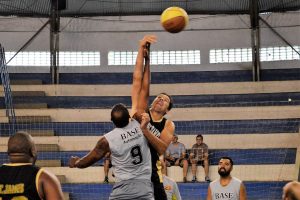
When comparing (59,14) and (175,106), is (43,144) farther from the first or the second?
(59,14)

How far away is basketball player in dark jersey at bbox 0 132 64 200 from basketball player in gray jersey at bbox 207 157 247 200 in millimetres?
5614

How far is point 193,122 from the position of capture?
18.2 metres

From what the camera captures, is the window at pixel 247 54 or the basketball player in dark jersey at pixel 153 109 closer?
the basketball player in dark jersey at pixel 153 109

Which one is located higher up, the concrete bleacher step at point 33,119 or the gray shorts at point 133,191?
the concrete bleacher step at point 33,119

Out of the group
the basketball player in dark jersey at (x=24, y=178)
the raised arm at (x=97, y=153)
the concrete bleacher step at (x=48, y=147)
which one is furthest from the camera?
the concrete bleacher step at (x=48, y=147)

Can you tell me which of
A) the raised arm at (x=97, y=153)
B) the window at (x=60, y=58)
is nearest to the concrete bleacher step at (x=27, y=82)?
the window at (x=60, y=58)

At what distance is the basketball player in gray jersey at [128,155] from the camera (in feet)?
18.2

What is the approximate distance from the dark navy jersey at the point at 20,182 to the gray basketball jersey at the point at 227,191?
563 cm

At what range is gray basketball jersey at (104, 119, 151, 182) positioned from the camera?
5.59 meters

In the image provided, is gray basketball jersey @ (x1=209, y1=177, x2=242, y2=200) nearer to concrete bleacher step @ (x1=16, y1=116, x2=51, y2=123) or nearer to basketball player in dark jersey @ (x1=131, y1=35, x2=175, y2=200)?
basketball player in dark jersey @ (x1=131, y1=35, x2=175, y2=200)

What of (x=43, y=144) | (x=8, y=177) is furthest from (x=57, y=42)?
(x=8, y=177)

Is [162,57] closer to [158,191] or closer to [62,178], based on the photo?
[62,178]

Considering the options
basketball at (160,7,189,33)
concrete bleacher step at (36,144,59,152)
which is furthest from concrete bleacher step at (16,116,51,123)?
basketball at (160,7,189,33)

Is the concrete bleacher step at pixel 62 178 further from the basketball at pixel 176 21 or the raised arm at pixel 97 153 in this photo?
the raised arm at pixel 97 153
